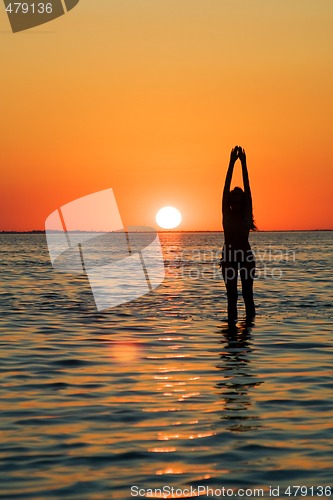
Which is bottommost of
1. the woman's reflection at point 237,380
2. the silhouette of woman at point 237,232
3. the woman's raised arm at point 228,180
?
the woman's reflection at point 237,380

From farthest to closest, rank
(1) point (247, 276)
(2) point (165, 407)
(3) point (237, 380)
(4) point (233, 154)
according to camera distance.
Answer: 1. (1) point (247, 276)
2. (4) point (233, 154)
3. (3) point (237, 380)
4. (2) point (165, 407)

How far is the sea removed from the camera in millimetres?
6621

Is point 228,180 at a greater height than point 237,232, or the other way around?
point 228,180

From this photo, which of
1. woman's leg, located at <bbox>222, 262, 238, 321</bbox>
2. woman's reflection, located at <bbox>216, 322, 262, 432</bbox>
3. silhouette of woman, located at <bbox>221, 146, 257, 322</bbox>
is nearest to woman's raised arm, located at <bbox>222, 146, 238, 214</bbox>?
silhouette of woman, located at <bbox>221, 146, 257, 322</bbox>

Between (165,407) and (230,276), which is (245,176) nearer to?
(230,276)

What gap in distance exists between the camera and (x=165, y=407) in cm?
902

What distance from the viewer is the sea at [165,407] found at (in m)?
6.62

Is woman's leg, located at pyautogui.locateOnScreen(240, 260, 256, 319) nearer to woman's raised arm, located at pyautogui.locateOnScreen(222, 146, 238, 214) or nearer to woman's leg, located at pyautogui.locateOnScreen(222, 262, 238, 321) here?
woman's leg, located at pyautogui.locateOnScreen(222, 262, 238, 321)

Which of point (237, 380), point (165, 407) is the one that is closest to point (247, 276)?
point (237, 380)

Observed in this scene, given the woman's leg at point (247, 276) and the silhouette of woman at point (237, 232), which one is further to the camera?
the woman's leg at point (247, 276)

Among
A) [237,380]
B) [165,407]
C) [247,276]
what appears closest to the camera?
[165,407]

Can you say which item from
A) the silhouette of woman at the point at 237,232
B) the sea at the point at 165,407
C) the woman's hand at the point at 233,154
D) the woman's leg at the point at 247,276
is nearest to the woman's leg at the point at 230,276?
the silhouette of woman at the point at 237,232

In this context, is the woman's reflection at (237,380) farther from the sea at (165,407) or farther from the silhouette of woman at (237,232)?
the silhouette of woman at (237,232)

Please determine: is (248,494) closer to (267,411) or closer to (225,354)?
(267,411)
